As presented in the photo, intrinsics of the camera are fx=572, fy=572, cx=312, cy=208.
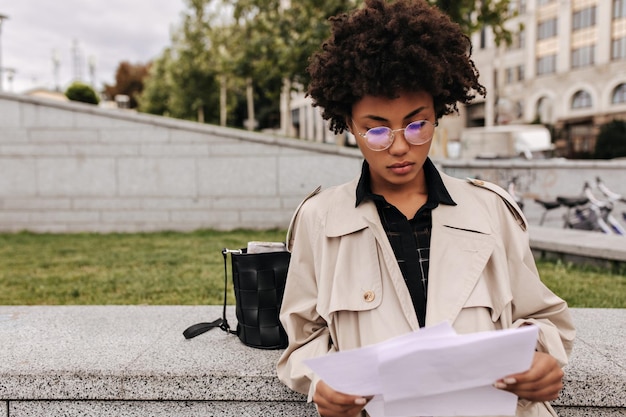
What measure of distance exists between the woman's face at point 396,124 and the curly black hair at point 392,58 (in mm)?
31

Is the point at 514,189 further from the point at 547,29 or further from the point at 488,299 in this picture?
the point at 547,29

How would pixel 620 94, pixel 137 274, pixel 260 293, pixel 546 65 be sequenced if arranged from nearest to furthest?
pixel 260 293 < pixel 137 274 < pixel 620 94 < pixel 546 65

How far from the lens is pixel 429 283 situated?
1.73m

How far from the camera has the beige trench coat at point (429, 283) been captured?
172cm

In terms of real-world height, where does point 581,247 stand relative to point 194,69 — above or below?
below

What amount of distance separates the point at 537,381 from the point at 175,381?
1430 millimetres

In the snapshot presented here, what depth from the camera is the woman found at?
1.72m

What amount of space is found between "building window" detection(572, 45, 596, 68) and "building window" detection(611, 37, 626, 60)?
1610 millimetres

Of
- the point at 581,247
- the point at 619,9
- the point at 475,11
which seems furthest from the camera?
the point at 619,9

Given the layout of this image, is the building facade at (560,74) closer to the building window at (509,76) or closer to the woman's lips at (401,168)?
the building window at (509,76)

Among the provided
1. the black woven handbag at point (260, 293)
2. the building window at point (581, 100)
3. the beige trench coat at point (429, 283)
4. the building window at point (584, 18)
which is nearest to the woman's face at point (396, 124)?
the beige trench coat at point (429, 283)

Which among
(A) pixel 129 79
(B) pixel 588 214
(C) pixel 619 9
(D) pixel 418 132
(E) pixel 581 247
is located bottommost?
(E) pixel 581 247

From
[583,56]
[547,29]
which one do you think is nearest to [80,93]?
[583,56]

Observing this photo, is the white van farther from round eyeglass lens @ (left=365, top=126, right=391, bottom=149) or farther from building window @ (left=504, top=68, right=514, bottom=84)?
building window @ (left=504, top=68, right=514, bottom=84)
